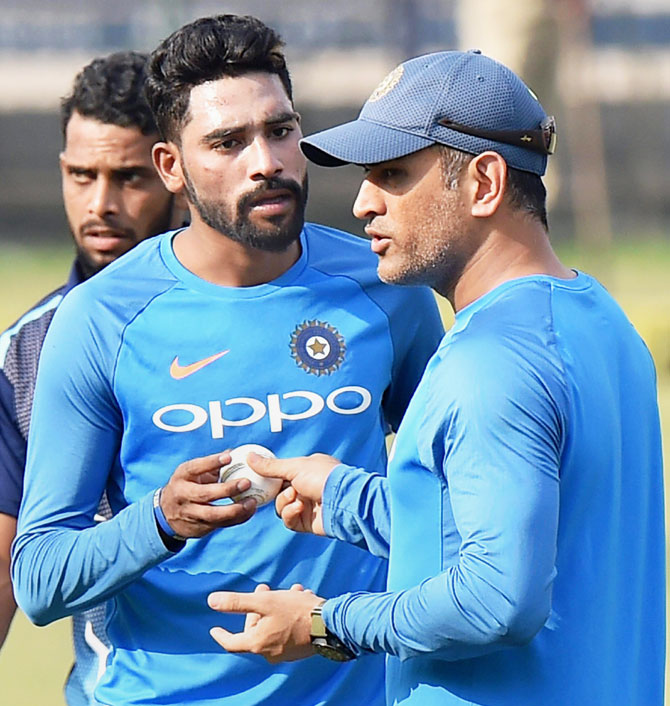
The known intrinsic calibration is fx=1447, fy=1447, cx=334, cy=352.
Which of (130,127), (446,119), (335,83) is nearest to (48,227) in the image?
(335,83)

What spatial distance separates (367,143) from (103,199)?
1.49 m

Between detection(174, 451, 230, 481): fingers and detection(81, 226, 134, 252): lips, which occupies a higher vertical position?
detection(81, 226, 134, 252): lips

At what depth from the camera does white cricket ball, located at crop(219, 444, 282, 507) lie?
10.0ft

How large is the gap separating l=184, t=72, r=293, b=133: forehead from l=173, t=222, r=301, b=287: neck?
0.85ft

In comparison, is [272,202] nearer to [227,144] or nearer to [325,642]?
[227,144]

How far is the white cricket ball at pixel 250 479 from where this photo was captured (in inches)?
120

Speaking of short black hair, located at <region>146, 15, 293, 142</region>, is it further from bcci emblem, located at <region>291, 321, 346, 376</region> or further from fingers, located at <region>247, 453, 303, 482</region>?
fingers, located at <region>247, 453, 303, 482</region>

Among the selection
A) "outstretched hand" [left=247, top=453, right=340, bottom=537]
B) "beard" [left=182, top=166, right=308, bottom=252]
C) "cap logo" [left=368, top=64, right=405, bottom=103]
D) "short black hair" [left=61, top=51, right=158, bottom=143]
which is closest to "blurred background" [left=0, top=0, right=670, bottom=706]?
"short black hair" [left=61, top=51, right=158, bottom=143]

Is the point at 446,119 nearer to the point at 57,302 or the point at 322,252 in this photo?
the point at 322,252

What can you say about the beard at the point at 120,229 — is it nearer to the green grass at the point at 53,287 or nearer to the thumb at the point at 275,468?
the thumb at the point at 275,468

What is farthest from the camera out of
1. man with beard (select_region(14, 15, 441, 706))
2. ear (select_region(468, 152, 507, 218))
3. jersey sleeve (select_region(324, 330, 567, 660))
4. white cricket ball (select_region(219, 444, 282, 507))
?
man with beard (select_region(14, 15, 441, 706))

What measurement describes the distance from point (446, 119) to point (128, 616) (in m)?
1.46

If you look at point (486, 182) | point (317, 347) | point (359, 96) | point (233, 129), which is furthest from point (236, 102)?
point (359, 96)

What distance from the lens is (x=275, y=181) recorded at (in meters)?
3.43
